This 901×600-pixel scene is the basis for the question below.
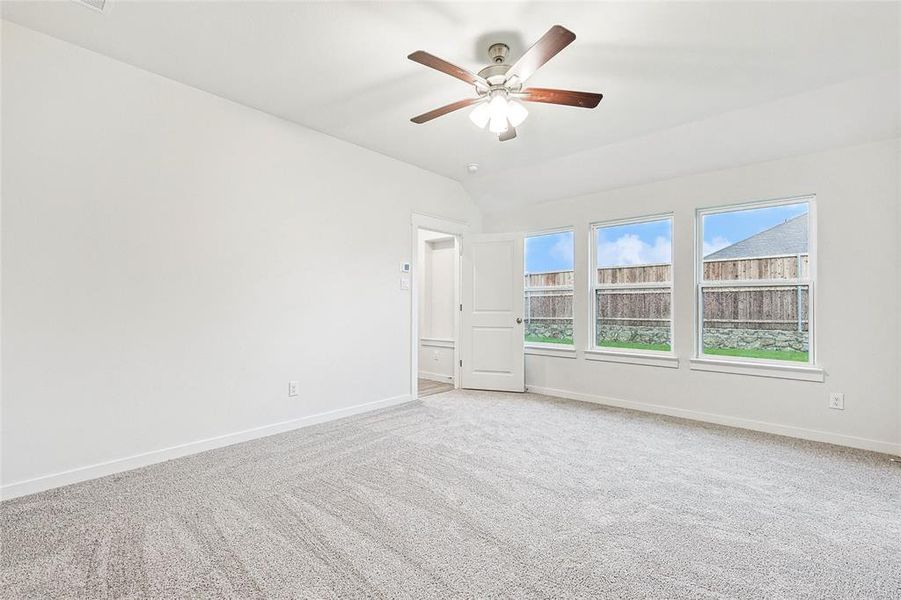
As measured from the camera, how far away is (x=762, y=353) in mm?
3771

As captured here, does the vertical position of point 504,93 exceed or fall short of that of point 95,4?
it falls short

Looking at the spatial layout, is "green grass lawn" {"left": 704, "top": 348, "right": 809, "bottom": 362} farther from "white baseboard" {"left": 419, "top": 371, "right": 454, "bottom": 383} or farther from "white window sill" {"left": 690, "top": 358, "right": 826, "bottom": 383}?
"white baseboard" {"left": 419, "top": 371, "right": 454, "bottom": 383}

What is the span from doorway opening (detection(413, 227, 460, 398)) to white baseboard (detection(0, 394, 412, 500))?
6.60ft

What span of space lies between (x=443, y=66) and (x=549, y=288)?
139 inches

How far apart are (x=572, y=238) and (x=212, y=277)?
12.5ft

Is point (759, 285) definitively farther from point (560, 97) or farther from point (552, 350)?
point (560, 97)

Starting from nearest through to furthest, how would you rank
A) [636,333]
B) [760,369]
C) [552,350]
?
[760,369]
[636,333]
[552,350]

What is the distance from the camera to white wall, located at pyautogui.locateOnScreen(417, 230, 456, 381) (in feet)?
19.7

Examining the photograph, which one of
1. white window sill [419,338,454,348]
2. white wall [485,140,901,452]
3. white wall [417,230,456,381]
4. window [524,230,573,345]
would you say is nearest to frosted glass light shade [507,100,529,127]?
white wall [485,140,901,452]

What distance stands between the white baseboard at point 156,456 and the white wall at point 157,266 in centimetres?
2

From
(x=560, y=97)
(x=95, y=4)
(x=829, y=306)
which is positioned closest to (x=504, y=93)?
(x=560, y=97)

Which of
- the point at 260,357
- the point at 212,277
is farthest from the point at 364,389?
the point at 212,277

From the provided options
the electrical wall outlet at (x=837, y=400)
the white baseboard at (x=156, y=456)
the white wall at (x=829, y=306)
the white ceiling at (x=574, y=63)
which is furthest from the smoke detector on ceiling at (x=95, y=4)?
the electrical wall outlet at (x=837, y=400)

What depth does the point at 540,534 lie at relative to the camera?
1.99 metres
